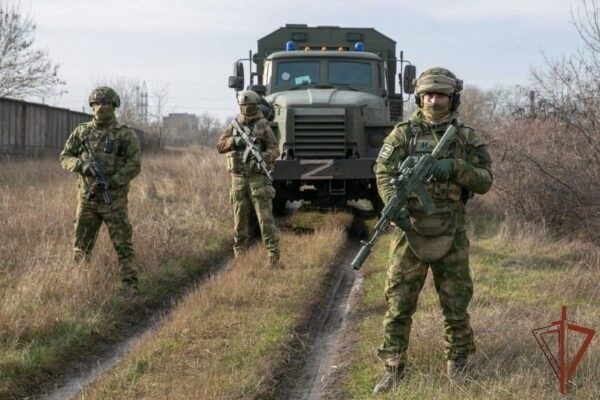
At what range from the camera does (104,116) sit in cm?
641

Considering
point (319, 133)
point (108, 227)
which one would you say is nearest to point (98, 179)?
point (108, 227)

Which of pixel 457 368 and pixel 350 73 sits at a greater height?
pixel 350 73

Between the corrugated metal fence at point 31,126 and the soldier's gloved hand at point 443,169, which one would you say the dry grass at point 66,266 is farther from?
the corrugated metal fence at point 31,126

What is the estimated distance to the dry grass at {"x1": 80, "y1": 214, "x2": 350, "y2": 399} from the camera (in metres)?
4.25

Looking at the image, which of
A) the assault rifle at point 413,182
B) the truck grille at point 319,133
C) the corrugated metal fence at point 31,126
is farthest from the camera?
the corrugated metal fence at point 31,126

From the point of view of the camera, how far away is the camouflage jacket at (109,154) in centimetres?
642

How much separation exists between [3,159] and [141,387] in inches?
649

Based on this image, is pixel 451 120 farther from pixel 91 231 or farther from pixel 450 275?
pixel 91 231

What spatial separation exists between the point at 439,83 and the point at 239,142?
3.83 m

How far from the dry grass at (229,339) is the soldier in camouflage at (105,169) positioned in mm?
873

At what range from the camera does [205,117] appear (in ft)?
270

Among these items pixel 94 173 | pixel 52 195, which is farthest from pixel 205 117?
pixel 94 173

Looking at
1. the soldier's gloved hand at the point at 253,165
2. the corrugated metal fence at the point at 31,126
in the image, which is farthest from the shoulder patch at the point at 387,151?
the corrugated metal fence at the point at 31,126

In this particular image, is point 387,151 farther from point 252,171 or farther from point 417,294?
point 252,171
